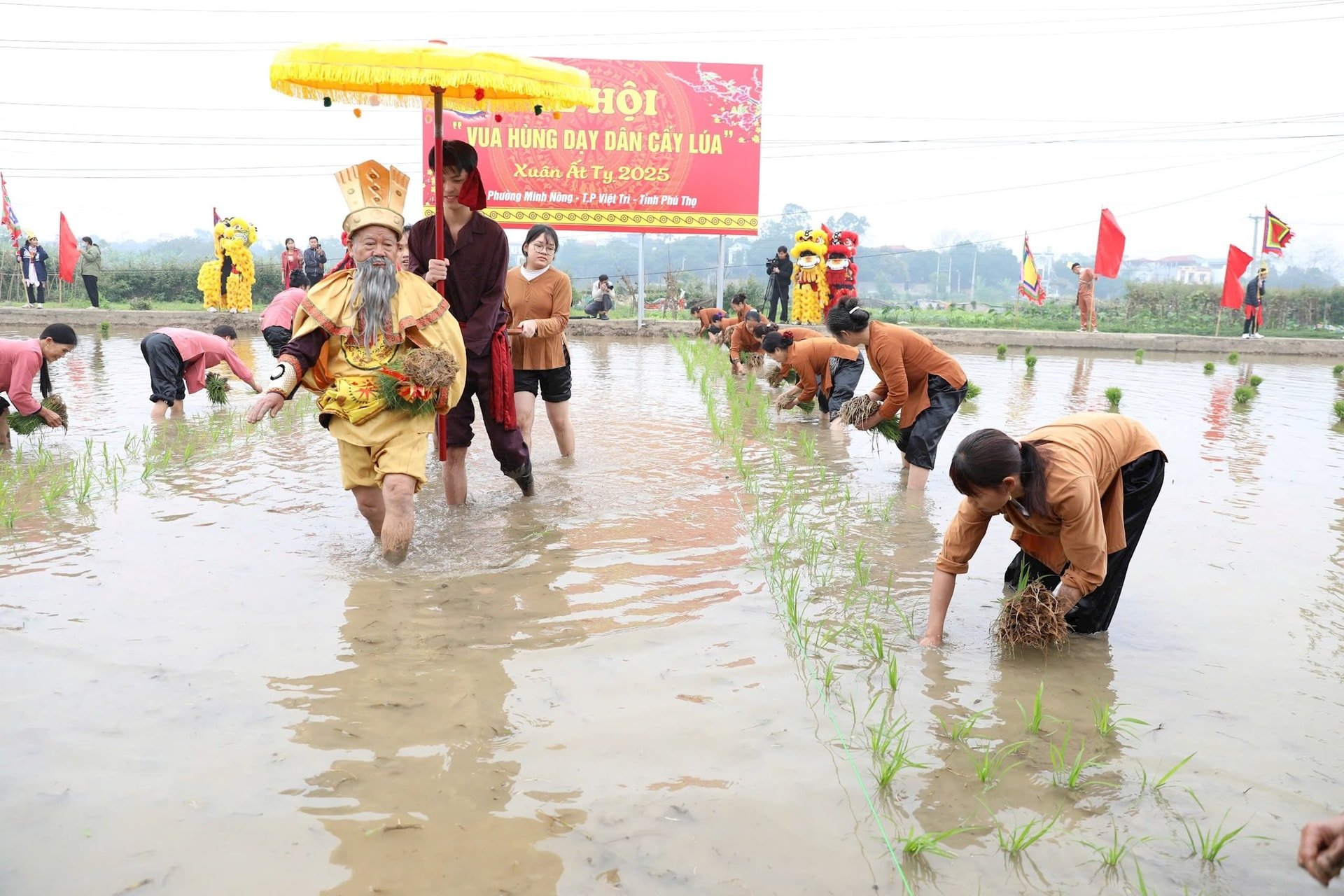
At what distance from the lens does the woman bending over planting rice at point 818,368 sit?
7945 mm

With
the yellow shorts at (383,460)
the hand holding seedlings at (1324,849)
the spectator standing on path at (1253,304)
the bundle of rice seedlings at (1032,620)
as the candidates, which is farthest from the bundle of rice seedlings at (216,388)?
the spectator standing on path at (1253,304)

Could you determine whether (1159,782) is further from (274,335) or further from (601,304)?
(601,304)

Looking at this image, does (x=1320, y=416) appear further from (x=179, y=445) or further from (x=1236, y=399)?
(x=179, y=445)

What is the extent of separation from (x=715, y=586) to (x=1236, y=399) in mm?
8500

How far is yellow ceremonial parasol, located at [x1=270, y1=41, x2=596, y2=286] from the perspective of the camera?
3.92 meters

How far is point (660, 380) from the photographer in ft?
38.0

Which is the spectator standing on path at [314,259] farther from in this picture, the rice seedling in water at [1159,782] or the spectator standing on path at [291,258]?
the rice seedling in water at [1159,782]

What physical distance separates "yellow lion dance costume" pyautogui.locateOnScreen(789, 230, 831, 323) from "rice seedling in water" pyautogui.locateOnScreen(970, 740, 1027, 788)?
1596 cm

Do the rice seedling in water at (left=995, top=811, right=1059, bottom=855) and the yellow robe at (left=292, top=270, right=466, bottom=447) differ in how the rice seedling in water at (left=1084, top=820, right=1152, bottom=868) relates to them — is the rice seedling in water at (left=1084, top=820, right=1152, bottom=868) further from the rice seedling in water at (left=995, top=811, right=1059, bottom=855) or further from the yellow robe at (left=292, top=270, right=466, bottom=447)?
the yellow robe at (left=292, top=270, right=466, bottom=447)

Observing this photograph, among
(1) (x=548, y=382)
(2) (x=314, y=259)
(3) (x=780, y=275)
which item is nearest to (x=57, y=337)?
(1) (x=548, y=382)

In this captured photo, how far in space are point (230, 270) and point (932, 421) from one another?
16.6m

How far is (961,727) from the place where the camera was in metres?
2.71

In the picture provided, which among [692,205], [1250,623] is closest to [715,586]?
[1250,623]

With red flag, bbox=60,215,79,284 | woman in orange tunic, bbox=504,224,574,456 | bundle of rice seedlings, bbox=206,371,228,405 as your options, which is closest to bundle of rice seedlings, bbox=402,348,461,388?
woman in orange tunic, bbox=504,224,574,456
